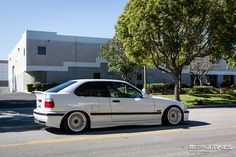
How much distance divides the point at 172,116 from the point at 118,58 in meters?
30.4

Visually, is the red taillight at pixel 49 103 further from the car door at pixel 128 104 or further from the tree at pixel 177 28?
the tree at pixel 177 28

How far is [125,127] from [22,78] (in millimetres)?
41355

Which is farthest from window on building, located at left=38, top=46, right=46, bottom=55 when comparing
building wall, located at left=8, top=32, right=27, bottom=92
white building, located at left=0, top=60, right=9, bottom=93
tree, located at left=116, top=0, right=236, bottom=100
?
white building, located at left=0, top=60, right=9, bottom=93

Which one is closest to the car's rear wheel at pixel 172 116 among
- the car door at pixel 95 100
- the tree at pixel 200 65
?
the car door at pixel 95 100

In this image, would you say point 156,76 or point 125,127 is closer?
point 125,127

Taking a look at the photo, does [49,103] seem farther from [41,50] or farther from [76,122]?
[41,50]

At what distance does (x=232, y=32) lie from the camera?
78.1 ft

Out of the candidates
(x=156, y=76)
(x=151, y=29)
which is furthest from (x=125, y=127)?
(x=156, y=76)

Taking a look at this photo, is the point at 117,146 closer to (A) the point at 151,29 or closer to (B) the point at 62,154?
(B) the point at 62,154

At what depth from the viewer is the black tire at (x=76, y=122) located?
1009 centimetres

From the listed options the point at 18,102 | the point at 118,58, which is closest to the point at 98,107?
the point at 18,102

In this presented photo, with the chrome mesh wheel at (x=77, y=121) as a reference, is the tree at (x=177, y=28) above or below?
above

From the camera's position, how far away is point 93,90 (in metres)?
10.6

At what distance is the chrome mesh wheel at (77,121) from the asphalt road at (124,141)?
29 centimetres
